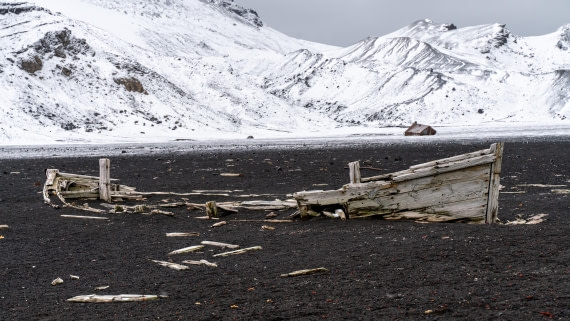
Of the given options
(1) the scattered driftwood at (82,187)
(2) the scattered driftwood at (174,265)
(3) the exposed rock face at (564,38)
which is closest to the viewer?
(2) the scattered driftwood at (174,265)

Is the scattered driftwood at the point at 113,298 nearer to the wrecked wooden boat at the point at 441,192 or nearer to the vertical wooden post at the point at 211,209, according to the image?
the wrecked wooden boat at the point at 441,192

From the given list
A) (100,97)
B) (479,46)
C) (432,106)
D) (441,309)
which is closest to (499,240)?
(441,309)

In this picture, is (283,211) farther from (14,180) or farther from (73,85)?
(73,85)

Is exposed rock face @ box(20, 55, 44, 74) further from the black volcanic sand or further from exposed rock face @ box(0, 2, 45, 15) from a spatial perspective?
the black volcanic sand

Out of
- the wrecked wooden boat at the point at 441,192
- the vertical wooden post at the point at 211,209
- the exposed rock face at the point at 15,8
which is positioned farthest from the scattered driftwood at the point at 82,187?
the exposed rock face at the point at 15,8

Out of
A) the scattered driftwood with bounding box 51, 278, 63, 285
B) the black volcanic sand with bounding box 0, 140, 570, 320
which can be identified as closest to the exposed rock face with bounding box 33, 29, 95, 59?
the black volcanic sand with bounding box 0, 140, 570, 320

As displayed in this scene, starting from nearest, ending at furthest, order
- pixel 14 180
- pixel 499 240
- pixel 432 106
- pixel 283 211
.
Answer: pixel 499 240
pixel 283 211
pixel 14 180
pixel 432 106

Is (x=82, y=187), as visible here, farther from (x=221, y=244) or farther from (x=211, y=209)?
(x=221, y=244)

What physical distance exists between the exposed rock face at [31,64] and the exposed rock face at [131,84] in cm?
944

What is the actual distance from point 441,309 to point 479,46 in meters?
146

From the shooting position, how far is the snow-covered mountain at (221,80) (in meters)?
71.8

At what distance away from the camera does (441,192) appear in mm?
12242

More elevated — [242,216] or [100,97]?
[100,97]

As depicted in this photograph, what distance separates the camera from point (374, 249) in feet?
31.6
